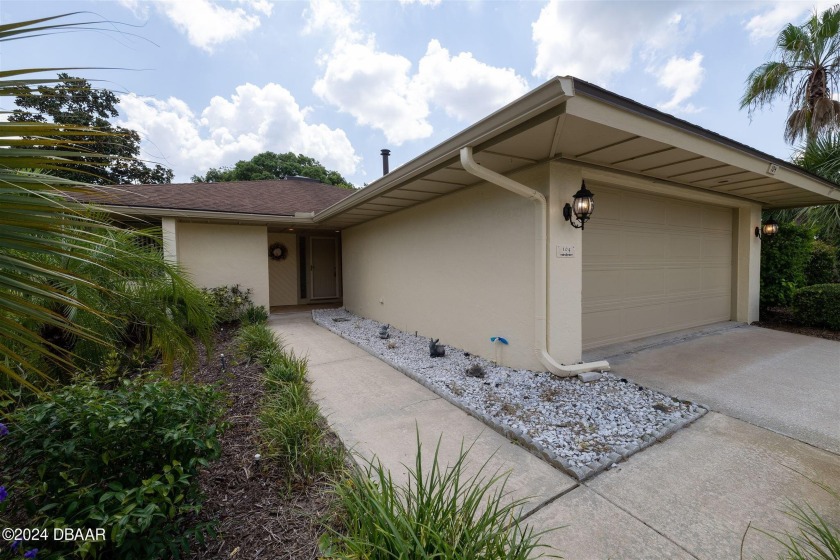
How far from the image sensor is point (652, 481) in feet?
7.50

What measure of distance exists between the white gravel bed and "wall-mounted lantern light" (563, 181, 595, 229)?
5.90ft

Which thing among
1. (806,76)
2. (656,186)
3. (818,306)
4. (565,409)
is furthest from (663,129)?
(806,76)

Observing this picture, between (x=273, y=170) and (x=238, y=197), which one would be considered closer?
(x=238, y=197)

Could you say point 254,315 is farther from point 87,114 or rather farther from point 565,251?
point 87,114

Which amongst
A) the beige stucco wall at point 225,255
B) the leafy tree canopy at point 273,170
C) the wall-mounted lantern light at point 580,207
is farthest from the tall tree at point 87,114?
the leafy tree canopy at point 273,170

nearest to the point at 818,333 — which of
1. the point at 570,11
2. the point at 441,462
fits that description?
the point at 570,11

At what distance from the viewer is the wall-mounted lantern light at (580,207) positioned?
3756 millimetres

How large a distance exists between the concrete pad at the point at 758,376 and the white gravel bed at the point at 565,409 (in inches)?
17.9

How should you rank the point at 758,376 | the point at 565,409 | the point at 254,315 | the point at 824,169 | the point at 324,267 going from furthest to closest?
the point at 324,267 → the point at 254,315 → the point at 824,169 → the point at 758,376 → the point at 565,409

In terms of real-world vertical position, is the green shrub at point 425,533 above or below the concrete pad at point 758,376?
above

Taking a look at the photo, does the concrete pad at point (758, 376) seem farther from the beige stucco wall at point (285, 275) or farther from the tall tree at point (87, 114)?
the beige stucco wall at point (285, 275)

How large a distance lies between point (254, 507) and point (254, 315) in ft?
20.4

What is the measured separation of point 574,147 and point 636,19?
13.0ft

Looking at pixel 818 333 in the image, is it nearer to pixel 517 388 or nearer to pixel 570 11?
pixel 517 388
